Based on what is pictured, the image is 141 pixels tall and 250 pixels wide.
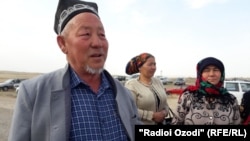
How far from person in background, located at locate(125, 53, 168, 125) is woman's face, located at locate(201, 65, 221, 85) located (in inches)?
36.1

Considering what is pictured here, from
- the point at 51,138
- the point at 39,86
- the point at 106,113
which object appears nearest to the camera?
the point at 51,138

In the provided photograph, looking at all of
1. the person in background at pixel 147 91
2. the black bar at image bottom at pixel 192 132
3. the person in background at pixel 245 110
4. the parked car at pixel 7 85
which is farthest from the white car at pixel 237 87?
the parked car at pixel 7 85

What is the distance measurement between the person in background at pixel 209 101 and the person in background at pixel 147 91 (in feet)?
2.08

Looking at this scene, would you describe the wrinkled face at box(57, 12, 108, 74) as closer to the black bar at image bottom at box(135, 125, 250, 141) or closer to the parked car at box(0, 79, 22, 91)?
the black bar at image bottom at box(135, 125, 250, 141)

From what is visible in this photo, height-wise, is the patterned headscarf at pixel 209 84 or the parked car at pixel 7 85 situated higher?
the patterned headscarf at pixel 209 84

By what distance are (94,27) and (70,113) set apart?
0.57 meters

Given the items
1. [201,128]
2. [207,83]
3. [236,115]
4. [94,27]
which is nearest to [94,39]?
[94,27]

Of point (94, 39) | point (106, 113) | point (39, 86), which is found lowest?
point (106, 113)

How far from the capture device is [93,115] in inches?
77.4

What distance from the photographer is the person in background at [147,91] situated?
390 cm

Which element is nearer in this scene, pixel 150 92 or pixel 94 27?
pixel 94 27

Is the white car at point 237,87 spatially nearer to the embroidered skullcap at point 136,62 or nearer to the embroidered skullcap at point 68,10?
the embroidered skullcap at point 136,62

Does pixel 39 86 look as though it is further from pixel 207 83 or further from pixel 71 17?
pixel 207 83

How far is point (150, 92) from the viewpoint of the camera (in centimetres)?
399
